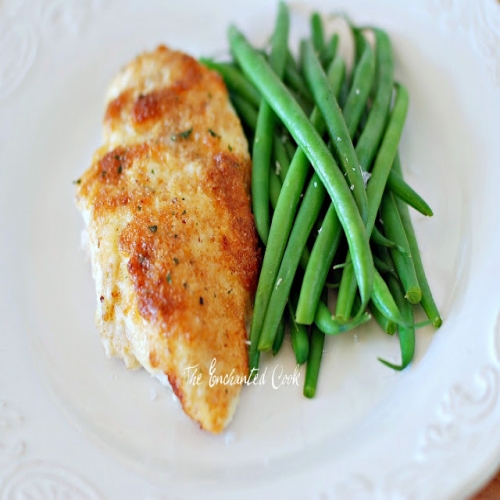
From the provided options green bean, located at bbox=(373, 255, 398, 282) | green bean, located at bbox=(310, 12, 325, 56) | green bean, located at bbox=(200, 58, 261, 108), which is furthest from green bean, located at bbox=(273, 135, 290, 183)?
green bean, located at bbox=(310, 12, 325, 56)

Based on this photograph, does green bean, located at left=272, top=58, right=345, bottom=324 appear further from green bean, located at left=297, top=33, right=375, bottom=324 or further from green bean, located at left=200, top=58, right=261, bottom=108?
green bean, located at left=200, top=58, right=261, bottom=108

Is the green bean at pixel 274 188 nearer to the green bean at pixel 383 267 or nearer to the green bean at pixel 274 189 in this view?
the green bean at pixel 274 189

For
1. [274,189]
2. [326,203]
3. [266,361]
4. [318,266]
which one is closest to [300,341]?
[266,361]

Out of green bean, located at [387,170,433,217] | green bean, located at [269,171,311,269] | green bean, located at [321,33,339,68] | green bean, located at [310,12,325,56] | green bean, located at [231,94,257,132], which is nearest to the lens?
green bean, located at [387,170,433,217]

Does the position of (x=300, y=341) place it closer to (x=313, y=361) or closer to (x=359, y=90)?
(x=313, y=361)

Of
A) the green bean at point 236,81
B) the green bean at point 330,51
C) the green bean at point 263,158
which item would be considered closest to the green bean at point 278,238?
the green bean at point 263,158

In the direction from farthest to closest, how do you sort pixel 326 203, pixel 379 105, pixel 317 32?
pixel 317 32 < pixel 379 105 < pixel 326 203
